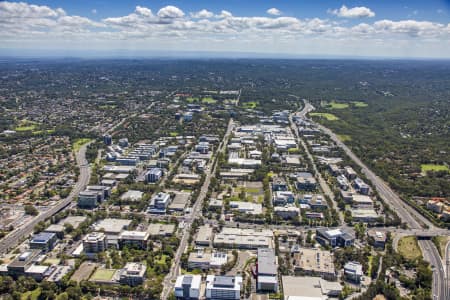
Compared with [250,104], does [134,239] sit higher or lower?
lower

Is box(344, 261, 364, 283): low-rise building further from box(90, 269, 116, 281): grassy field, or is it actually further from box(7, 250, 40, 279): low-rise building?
box(7, 250, 40, 279): low-rise building

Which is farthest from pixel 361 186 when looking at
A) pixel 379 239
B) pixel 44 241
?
pixel 44 241

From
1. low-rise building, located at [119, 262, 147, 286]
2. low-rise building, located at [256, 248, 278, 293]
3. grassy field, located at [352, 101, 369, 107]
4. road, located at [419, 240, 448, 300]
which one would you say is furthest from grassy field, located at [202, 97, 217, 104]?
low-rise building, located at [119, 262, 147, 286]

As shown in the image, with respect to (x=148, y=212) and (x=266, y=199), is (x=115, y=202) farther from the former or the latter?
(x=266, y=199)

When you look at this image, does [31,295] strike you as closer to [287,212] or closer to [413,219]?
[287,212]

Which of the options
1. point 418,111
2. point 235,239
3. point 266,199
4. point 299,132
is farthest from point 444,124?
point 235,239

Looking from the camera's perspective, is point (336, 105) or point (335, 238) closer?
point (335, 238)
